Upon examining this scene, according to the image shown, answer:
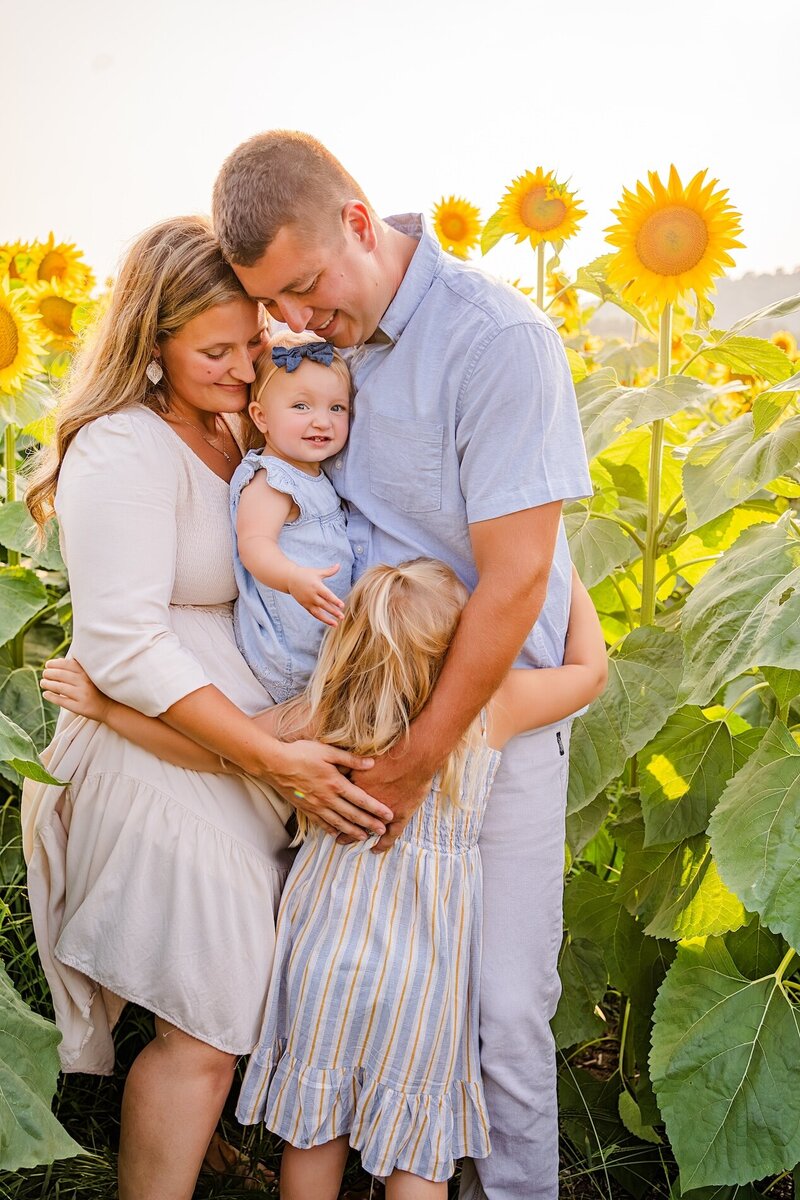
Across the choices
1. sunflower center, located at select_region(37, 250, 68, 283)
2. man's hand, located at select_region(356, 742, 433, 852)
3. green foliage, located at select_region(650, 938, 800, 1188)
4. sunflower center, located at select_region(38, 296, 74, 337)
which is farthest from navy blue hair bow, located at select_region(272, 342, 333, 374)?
sunflower center, located at select_region(37, 250, 68, 283)

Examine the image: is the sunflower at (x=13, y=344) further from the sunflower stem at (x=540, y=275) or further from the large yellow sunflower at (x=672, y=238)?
the large yellow sunflower at (x=672, y=238)

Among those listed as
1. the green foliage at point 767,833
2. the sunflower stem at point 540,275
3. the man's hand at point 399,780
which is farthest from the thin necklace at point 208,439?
the green foliage at point 767,833

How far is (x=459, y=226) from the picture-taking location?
3.76 m

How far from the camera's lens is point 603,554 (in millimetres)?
2504

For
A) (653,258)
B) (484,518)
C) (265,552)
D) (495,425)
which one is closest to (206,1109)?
(265,552)

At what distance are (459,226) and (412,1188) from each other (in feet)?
9.02

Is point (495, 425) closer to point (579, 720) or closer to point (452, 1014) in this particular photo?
point (579, 720)

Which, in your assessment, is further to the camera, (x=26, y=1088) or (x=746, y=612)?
(x=746, y=612)

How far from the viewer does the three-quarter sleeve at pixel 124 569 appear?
6.70 feet

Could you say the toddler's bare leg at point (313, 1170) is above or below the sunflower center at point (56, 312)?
below

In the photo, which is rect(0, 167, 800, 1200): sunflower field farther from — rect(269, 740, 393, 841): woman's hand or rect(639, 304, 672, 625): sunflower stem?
rect(269, 740, 393, 841): woman's hand

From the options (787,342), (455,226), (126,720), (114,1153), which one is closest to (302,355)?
(126,720)

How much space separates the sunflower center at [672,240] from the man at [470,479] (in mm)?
548

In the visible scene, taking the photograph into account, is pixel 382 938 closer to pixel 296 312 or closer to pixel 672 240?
pixel 296 312
